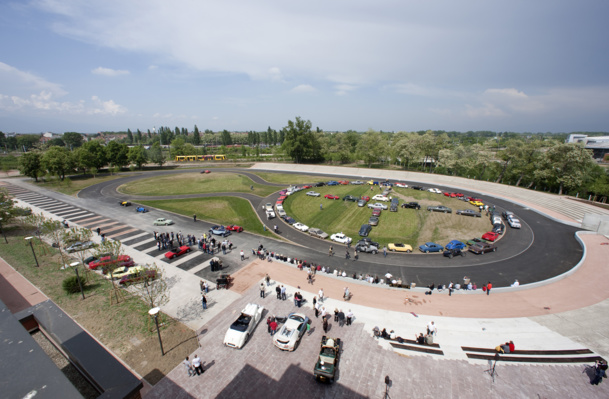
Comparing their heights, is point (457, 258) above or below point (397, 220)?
below

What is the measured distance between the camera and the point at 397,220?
A: 1895 inches

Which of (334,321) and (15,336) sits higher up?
(15,336)

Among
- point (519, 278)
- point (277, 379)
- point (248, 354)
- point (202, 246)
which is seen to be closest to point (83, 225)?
point (202, 246)

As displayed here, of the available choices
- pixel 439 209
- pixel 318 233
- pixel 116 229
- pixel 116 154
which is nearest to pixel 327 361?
pixel 318 233

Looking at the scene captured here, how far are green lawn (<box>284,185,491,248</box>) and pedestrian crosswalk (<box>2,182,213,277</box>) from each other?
21274 mm

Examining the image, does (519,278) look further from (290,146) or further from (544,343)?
(290,146)

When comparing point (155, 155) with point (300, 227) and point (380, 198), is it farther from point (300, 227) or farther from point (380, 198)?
point (380, 198)

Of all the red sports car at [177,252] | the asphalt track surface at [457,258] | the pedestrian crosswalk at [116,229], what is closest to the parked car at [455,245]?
the asphalt track surface at [457,258]

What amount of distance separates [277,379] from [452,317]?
1644cm

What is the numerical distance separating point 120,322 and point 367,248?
28.4m

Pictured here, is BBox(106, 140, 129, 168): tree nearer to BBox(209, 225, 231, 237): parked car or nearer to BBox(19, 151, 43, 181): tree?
BBox(19, 151, 43, 181): tree

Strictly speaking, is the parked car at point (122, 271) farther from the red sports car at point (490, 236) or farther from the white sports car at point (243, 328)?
the red sports car at point (490, 236)

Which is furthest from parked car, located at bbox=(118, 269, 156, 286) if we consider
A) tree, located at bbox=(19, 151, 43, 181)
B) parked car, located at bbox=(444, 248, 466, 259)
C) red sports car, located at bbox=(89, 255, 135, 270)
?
tree, located at bbox=(19, 151, 43, 181)

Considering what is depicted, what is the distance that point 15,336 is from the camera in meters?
8.61
